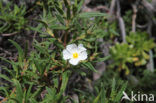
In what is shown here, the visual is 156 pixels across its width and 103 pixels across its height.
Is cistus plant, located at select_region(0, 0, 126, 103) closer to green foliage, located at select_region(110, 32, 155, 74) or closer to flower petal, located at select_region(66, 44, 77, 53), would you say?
flower petal, located at select_region(66, 44, 77, 53)

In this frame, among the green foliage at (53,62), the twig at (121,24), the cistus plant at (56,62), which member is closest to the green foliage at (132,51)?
the twig at (121,24)

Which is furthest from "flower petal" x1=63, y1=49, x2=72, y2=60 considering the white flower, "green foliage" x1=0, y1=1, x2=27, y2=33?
"green foliage" x1=0, y1=1, x2=27, y2=33

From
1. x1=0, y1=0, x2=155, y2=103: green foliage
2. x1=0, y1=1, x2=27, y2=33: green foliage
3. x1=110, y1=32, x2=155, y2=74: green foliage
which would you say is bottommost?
x1=110, y1=32, x2=155, y2=74: green foliage

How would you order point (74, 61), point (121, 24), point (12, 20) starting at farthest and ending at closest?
point (121, 24) → point (12, 20) → point (74, 61)

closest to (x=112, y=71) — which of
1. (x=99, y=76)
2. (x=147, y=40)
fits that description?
(x=99, y=76)

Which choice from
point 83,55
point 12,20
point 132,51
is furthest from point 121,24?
point 83,55

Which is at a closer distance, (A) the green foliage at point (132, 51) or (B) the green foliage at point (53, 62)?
(B) the green foliage at point (53, 62)

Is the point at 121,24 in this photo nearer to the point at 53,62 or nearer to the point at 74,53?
the point at 74,53

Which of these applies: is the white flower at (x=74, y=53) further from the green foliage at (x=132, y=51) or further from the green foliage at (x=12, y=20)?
the green foliage at (x=132, y=51)

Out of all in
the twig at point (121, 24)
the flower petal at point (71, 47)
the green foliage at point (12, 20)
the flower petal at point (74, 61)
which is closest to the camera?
the flower petal at point (74, 61)

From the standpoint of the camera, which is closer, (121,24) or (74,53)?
(74,53)
